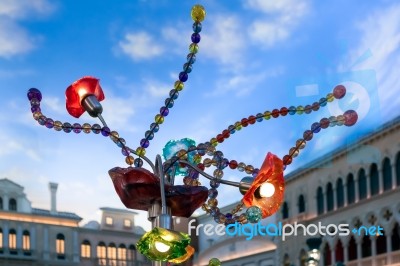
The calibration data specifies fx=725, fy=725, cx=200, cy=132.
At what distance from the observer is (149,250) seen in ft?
4.50

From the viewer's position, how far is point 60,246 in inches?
711

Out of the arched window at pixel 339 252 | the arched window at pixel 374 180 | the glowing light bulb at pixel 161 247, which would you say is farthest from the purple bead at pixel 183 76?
the arched window at pixel 339 252

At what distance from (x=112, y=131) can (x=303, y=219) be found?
11.4 meters

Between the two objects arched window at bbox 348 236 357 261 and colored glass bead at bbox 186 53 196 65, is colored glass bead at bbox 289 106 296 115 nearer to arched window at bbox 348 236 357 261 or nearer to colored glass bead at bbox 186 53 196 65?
colored glass bead at bbox 186 53 196 65

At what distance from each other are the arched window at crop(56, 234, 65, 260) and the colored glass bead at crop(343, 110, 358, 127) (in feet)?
55.4

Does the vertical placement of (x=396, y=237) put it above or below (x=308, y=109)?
above

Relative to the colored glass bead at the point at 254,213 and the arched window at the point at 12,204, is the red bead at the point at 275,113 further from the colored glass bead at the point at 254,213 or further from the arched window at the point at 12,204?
the arched window at the point at 12,204

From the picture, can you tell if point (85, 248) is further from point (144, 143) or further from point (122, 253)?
point (144, 143)

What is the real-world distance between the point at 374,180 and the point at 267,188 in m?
9.82

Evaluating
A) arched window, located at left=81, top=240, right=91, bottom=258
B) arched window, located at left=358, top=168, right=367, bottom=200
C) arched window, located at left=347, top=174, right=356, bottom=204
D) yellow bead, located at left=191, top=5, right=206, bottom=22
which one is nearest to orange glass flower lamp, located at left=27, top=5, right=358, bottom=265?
yellow bead, located at left=191, top=5, right=206, bottom=22

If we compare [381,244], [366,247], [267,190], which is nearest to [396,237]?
[381,244]

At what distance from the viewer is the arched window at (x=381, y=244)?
10.8 metres

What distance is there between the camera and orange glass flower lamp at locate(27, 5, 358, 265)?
148 centimetres

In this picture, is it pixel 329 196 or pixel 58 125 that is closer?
pixel 58 125
